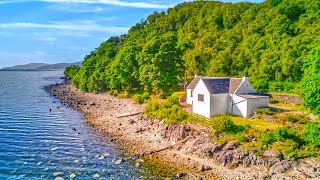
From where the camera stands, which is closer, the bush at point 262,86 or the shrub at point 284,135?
the shrub at point 284,135

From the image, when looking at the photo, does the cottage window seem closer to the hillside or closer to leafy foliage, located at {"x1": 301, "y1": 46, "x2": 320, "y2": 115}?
leafy foliage, located at {"x1": 301, "y1": 46, "x2": 320, "y2": 115}

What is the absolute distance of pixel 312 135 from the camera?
114ft

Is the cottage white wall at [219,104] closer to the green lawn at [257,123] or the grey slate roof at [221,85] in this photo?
the grey slate roof at [221,85]

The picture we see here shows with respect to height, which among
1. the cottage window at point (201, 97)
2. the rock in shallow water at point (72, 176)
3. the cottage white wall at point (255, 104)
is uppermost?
the cottage window at point (201, 97)

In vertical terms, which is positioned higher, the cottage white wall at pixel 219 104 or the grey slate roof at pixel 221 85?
the grey slate roof at pixel 221 85

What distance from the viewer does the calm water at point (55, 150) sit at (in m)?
36.3

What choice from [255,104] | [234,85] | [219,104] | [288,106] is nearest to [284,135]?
[255,104]

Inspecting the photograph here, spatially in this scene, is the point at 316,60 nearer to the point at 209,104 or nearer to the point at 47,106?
the point at 209,104

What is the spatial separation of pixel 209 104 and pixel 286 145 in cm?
1558

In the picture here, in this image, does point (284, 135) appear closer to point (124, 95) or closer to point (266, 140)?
point (266, 140)

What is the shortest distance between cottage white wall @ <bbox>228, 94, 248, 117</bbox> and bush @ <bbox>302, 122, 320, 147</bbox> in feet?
40.2

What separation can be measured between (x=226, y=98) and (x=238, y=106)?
2.49m

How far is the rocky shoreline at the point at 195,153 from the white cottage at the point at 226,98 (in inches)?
218

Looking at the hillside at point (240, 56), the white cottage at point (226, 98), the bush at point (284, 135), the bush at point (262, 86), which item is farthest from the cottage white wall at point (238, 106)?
the bush at point (262, 86)
